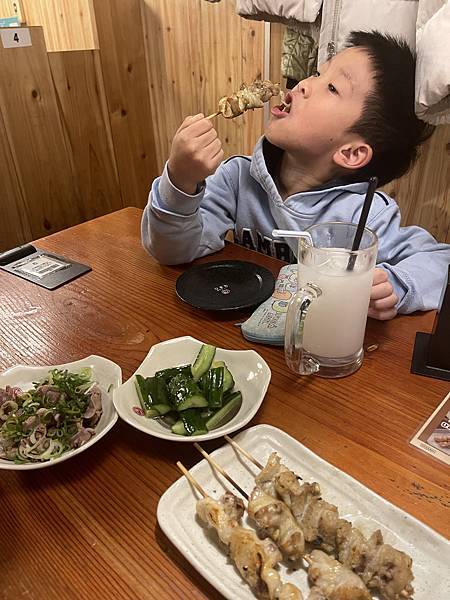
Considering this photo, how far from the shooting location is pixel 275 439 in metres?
0.84

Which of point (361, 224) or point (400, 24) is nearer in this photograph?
point (361, 224)

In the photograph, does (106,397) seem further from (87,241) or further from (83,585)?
(87,241)

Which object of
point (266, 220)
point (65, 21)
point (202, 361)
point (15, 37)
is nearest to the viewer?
point (202, 361)

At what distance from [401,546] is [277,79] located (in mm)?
2290

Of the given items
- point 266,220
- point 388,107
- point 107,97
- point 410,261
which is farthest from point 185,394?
point 107,97

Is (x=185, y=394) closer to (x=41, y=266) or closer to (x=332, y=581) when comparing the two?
(x=332, y=581)

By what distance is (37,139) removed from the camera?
3.01 m

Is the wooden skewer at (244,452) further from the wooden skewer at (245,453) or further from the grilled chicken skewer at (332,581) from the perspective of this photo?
the grilled chicken skewer at (332,581)

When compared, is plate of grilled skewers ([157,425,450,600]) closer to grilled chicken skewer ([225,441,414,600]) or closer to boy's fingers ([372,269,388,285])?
grilled chicken skewer ([225,441,414,600])

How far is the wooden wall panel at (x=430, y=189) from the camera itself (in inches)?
76.3

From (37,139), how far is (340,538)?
118 inches

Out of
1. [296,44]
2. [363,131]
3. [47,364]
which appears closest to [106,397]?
[47,364]

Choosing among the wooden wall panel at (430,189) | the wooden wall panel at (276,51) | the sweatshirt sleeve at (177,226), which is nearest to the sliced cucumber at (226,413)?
the sweatshirt sleeve at (177,226)

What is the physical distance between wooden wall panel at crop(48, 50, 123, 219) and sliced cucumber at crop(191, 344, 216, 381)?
103 inches
